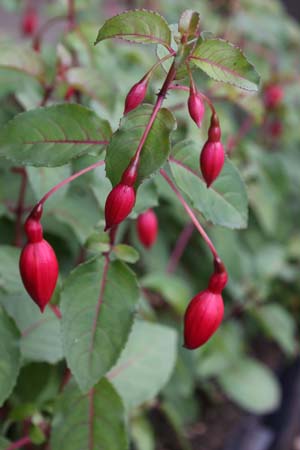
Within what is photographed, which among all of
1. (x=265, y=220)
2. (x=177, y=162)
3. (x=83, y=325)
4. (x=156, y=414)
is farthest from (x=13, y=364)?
(x=265, y=220)

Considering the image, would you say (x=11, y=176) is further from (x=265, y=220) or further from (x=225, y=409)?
(x=225, y=409)

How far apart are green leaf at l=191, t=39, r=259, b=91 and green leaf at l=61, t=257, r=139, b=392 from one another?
0.20 meters

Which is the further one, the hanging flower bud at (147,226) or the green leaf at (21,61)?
the green leaf at (21,61)

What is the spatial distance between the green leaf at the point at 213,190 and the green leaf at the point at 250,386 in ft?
2.86

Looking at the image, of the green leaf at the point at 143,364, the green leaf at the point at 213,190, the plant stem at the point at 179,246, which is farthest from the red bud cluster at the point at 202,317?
the plant stem at the point at 179,246

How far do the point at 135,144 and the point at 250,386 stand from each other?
3.42 ft

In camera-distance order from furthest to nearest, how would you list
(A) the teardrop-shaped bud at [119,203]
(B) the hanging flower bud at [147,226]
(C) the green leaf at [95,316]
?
1. (B) the hanging flower bud at [147,226]
2. (C) the green leaf at [95,316]
3. (A) the teardrop-shaped bud at [119,203]

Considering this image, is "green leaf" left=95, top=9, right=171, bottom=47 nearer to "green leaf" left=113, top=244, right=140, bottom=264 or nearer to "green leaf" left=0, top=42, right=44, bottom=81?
"green leaf" left=113, top=244, right=140, bottom=264

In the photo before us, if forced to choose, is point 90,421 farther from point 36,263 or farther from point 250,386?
point 250,386

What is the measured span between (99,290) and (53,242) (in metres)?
0.51

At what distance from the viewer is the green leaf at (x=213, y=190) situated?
60cm

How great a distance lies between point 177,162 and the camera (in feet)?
2.02

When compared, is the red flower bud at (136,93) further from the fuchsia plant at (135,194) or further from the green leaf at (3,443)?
the green leaf at (3,443)

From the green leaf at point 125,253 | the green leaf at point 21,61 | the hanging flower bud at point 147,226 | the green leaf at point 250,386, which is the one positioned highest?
the green leaf at point 21,61
